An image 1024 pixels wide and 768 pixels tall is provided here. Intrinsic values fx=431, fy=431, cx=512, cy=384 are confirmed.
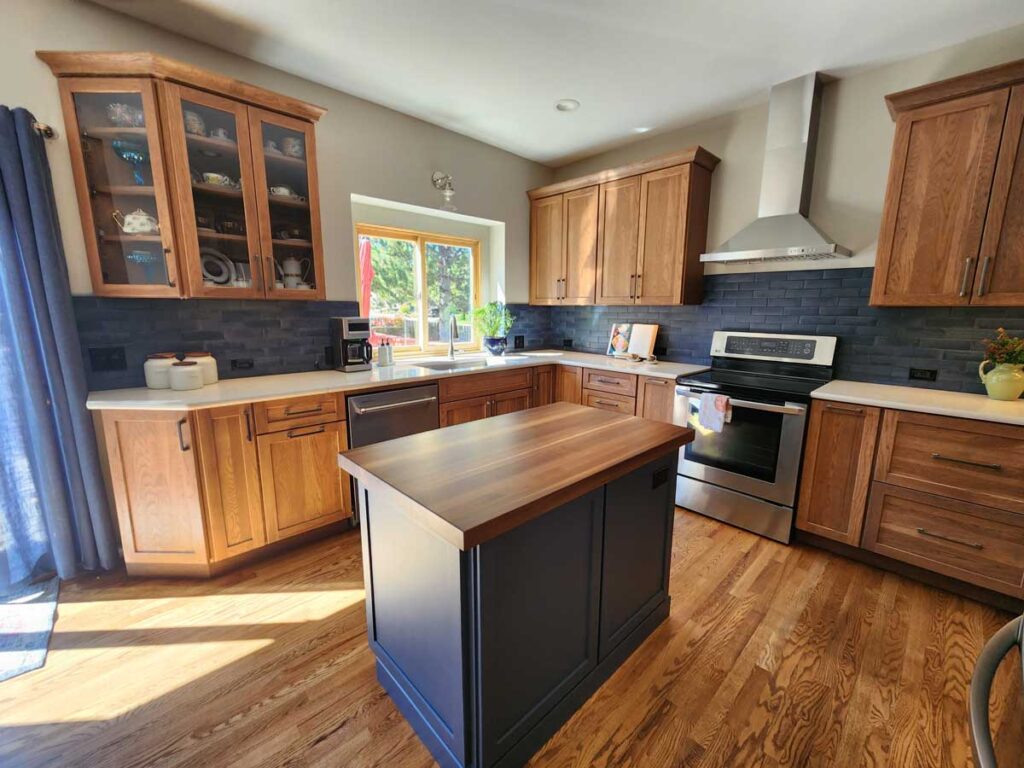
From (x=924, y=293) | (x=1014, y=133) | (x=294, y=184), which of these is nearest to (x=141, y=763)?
(x=294, y=184)

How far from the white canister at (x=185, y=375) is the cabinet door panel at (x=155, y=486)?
232 mm

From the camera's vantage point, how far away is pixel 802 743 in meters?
1.39

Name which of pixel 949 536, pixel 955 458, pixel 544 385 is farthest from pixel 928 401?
pixel 544 385

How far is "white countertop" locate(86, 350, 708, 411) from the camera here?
198cm

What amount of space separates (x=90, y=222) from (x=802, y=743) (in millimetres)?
3557

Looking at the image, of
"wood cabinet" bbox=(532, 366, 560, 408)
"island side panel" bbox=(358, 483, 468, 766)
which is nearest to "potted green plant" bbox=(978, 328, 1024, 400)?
"wood cabinet" bbox=(532, 366, 560, 408)

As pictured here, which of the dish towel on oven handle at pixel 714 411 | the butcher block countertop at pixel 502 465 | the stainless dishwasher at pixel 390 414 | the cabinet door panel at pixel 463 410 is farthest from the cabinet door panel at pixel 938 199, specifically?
the stainless dishwasher at pixel 390 414

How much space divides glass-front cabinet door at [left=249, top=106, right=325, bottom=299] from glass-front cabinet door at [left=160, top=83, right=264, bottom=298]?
5 centimetres

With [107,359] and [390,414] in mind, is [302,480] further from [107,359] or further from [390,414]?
[107,359]

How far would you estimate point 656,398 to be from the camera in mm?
3076

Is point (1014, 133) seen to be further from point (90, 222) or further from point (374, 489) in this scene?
point (90, 222)

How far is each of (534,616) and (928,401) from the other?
7.33 ft

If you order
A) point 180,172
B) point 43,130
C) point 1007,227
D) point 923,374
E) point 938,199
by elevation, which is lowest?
point 923,374

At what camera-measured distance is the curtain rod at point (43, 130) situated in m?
1.90
